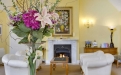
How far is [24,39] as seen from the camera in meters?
1.08

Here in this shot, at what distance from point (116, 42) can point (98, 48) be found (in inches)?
36.5

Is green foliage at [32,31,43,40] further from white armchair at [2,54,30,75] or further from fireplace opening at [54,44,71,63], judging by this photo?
fireplace opening at [54,44,71,63]

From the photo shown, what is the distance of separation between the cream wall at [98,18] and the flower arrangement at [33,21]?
6002 millimetres

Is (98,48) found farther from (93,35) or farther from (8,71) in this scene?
(8,71)

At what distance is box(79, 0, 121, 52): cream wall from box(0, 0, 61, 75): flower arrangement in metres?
6.00

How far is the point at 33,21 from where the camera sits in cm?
98

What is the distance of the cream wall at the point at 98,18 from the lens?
686cm

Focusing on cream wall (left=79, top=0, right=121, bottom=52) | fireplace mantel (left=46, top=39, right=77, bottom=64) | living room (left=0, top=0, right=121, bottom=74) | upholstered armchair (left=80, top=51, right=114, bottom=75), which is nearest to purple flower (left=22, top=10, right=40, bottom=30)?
upholstered armchair (left=80, top=51, right=114, bottom=75)

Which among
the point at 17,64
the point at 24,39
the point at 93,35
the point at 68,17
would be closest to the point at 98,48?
the point at 93,35

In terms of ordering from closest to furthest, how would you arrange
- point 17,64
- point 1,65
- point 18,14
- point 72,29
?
point 18,14 < point 17,64 < point 1,65 < point 72,29

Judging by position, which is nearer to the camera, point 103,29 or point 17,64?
point 17,64

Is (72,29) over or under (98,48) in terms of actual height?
over

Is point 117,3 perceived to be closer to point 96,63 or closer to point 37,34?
point 96,63

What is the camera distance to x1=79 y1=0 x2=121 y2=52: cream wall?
6.86 meters
